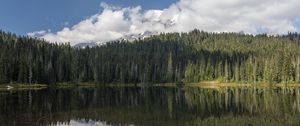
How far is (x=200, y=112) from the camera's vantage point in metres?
57.5

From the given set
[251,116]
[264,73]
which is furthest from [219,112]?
[264,73]

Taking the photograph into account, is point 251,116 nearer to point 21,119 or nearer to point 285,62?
point 21,119

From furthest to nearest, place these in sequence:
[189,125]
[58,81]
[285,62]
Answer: [58,81] < [285,62] < [189,125]

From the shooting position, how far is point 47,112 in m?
59.0

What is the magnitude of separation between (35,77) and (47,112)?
123467mm

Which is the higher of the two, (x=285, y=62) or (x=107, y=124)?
(x=285, y=62)

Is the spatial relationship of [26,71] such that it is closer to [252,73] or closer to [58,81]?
[58,81]

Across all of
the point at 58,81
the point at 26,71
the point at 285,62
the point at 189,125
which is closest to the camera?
the point at 189,125

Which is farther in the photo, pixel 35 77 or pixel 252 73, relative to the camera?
pixel 252 73

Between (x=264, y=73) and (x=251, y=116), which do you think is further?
(x=264, y=73)

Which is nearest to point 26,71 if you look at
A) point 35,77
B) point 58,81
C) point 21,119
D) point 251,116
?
point 35,77

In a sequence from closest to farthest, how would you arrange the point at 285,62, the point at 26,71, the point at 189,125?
the point at 189,125, the point at 26,71, the point at 285,62

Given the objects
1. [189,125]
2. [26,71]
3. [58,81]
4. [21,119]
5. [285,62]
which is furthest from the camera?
[58,81]

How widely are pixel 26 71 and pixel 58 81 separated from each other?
31.8 metres
